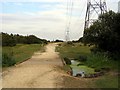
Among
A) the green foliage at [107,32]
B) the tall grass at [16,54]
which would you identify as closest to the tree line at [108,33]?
the green foliage at [107,32]

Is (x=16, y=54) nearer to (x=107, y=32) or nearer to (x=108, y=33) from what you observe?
(x=107, y=32)

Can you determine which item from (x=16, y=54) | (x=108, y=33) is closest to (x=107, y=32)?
(x=108, y=33)

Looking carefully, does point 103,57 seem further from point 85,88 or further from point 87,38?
point 85,88

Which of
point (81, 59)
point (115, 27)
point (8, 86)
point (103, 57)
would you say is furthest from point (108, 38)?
point (8, 86)

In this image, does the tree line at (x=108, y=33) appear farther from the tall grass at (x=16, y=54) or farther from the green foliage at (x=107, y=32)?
the tall grass at (x=16, y=54)

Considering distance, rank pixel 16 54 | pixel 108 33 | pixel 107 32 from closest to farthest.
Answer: pixel 108 33 < pixel 107 32 < pixel 16 54

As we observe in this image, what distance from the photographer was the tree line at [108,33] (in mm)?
27062

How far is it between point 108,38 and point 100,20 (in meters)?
3.88

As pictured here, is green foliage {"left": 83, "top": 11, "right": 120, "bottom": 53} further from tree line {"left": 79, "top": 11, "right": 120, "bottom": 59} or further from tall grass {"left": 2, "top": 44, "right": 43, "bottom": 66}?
tall grass {"left": 2, "top": 44, "right": 43, "bottom": 66}

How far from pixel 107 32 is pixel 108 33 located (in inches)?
6.1

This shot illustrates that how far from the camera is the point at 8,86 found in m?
15.1

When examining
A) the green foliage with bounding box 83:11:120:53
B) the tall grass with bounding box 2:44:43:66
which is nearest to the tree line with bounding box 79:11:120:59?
the green foliage with bounding box 83:11:120:53

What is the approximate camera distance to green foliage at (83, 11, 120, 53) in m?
27.1

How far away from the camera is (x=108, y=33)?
27375mm
